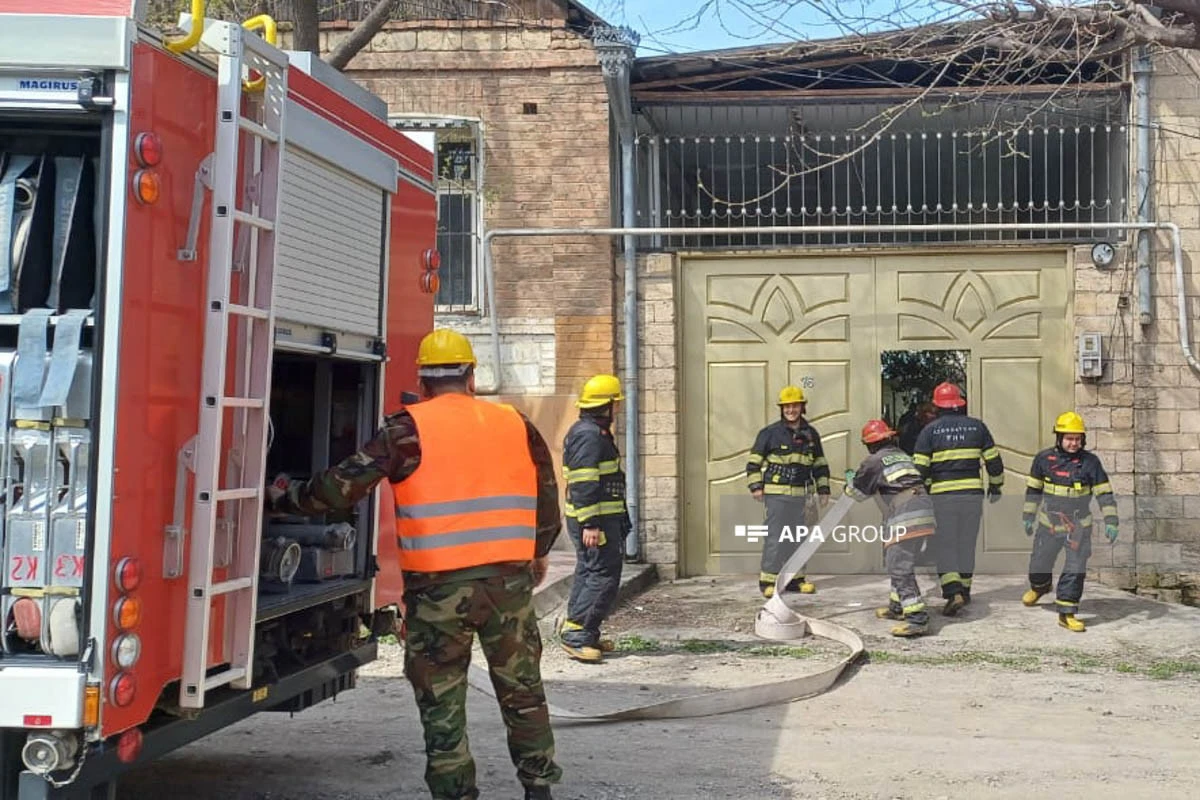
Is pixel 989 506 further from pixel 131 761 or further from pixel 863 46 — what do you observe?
pixel 131 761

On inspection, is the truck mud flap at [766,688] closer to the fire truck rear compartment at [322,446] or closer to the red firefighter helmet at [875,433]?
the red firefighter helmet at [875,433]

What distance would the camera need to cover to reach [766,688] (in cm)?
735

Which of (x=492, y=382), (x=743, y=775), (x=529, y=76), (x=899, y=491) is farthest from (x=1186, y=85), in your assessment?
(x=743, y=775)

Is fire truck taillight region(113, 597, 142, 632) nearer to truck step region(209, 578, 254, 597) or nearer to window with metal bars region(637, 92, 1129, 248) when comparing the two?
truck step region(209, 578, 254, 597)

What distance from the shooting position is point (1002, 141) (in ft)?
38.9

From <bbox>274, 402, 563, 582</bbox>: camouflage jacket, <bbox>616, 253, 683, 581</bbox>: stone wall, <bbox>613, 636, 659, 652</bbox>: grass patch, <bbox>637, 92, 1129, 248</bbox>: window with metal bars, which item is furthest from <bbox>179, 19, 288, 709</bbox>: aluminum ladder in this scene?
<bbox>637, 92, 1129, 248</bbox>: window with metal bars

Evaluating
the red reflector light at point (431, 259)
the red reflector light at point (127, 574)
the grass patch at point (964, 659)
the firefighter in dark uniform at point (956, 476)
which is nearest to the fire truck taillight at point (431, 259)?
the red reflector light at point (431, 259)

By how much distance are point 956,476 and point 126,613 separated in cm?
776

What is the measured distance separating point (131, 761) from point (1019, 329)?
943 centimetres

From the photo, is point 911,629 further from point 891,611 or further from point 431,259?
point 431,259

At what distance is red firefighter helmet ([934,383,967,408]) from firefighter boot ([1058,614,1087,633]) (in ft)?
5.83

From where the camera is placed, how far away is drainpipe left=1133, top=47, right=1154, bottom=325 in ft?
37.2

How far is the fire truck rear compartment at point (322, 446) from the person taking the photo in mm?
5355

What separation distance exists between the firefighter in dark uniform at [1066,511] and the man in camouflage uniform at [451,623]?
582cm
